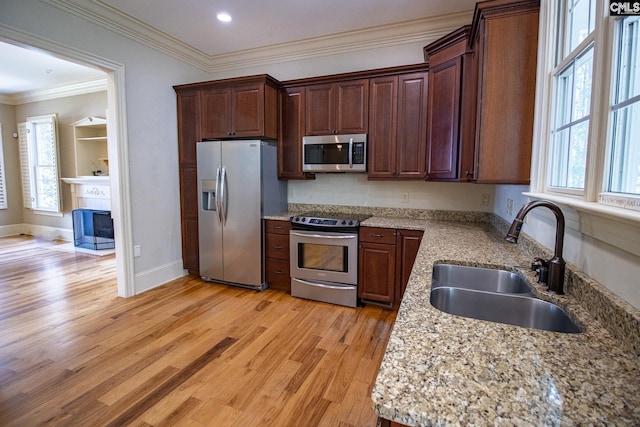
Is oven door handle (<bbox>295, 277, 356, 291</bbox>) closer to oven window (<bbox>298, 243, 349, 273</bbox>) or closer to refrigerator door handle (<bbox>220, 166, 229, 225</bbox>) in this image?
oven window (<bbox>298, 243, 349, 273</bbox>)

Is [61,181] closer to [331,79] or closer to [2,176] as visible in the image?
[2,176]

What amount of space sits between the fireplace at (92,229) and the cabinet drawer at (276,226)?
11.2 ft

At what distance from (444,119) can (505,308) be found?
1.82 m

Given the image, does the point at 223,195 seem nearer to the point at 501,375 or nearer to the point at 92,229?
the point at 501,375

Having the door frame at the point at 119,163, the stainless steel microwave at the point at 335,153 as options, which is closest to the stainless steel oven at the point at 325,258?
the stainless steel microwave at the point at 335,153

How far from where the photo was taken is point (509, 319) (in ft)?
4.18

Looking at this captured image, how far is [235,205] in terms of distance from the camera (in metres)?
3.43

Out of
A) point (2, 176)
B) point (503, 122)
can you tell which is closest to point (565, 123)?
point (503, 122)

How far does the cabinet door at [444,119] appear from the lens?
2488mm

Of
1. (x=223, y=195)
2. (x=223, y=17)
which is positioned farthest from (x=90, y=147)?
(x=223, y=17)

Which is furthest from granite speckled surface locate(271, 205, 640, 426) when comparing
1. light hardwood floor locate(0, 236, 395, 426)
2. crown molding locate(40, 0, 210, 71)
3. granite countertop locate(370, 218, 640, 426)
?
crown molding locate(40, 0, 210, 71)

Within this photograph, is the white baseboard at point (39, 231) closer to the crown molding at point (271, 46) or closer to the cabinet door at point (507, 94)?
the crown molding at point (271, 46)

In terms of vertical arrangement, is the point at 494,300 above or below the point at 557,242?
below

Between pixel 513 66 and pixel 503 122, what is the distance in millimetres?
315
